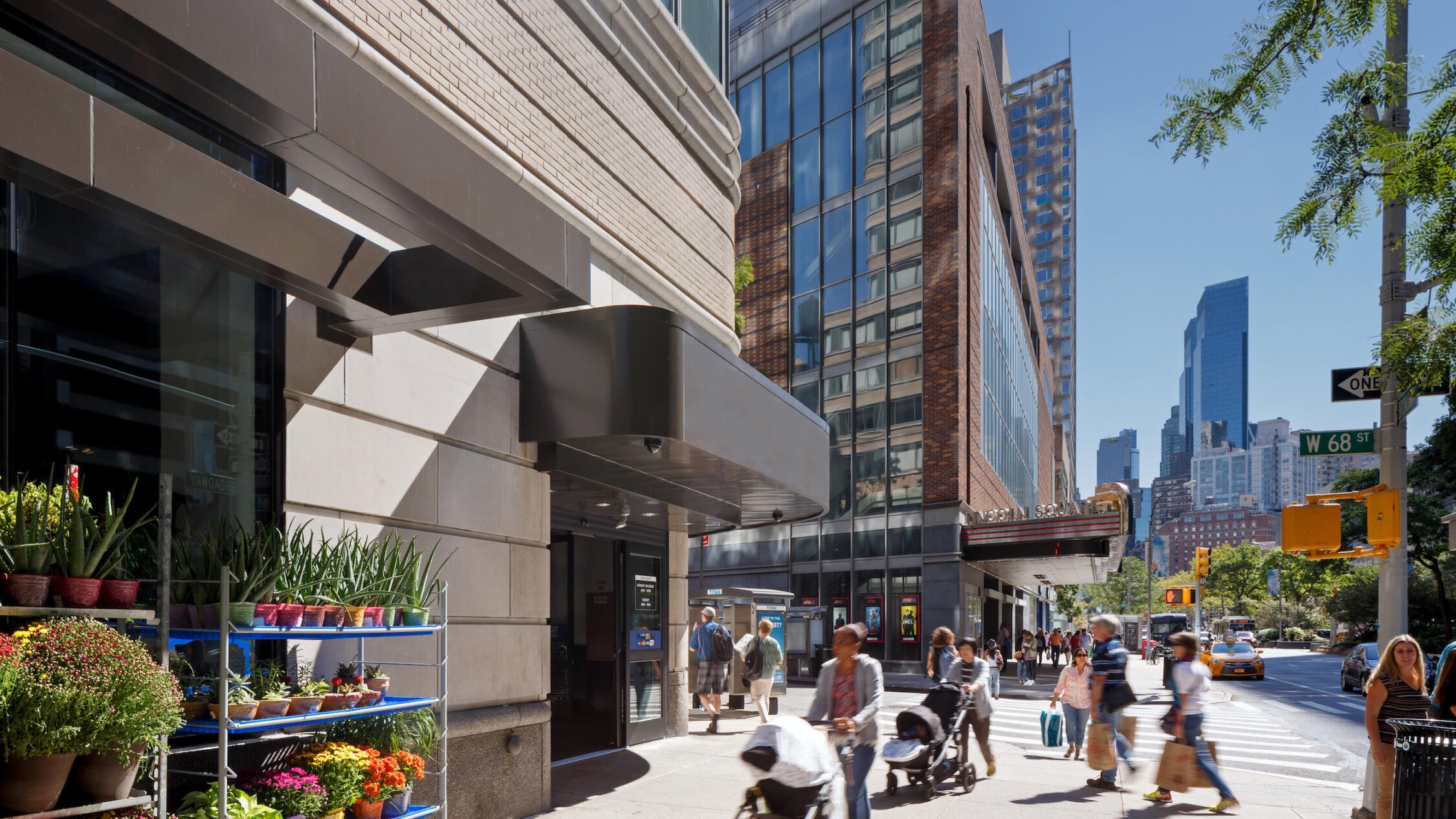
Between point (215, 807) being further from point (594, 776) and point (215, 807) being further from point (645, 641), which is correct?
point (645, 641)

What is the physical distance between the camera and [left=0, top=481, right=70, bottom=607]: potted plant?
4180 millimetres

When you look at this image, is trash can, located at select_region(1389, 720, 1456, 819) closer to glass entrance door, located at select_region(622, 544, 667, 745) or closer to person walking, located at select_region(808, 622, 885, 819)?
person walking, located at select_region(808, 622, 885, 819)

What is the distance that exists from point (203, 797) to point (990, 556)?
32963 mm

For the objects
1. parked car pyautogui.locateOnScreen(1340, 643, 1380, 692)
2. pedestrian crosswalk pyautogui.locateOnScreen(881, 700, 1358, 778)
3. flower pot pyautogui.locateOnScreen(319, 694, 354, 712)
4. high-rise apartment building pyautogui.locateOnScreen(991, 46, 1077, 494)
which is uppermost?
high-rise apartment building pyautogui.locateOnScreen(991, 46, 1077, 494)

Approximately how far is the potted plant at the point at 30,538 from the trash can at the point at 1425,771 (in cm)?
755

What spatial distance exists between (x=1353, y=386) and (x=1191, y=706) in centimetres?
338

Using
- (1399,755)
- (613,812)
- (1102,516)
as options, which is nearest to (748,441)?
(613,812)

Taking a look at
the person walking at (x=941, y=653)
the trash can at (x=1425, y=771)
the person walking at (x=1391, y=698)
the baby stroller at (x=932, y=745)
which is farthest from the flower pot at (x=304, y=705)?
the person walking at (x=941, y=653)

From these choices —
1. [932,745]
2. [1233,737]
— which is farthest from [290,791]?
[1233,737]

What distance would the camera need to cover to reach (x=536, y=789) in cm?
941

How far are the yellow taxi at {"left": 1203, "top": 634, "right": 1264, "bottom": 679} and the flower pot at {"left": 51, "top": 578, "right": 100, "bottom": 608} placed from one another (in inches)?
1530

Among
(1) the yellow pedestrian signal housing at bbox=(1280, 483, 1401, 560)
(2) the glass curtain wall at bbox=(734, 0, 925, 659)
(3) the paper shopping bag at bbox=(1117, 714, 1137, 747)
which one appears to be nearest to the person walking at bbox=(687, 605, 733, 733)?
(3) the paper shopping bag at bbox=(1117, 714, 1137, 747)

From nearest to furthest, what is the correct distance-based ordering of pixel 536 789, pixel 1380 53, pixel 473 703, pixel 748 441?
pixel 1380 53 < pixel 473 703 < pixel 536 789 < pixel 748 441

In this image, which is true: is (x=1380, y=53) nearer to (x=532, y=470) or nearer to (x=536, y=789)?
(x=532, y=470)
